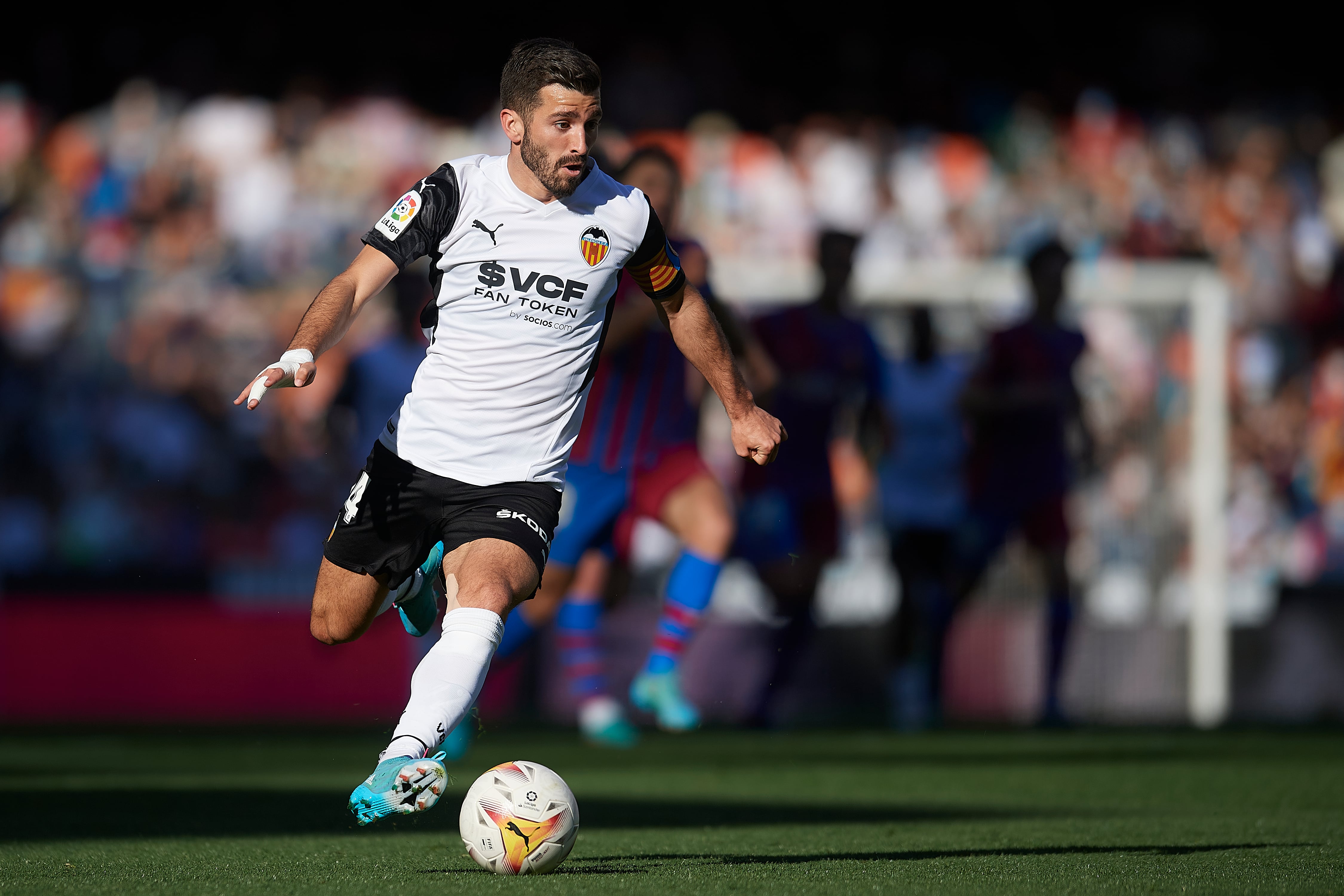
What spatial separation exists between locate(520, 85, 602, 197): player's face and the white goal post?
22.6ft

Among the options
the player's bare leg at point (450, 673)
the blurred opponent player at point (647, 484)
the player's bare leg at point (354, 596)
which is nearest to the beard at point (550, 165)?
the player's bare leg at point (450, 673)

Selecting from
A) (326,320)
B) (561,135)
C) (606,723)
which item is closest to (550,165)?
(561,135)

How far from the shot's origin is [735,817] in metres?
6.21

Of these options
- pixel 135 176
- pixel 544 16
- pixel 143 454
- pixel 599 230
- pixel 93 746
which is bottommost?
pixel 93 746

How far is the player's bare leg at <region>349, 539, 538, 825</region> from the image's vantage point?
4191 mm

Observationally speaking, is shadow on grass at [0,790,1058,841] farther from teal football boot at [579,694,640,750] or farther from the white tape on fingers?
teal football boot at [579,694,640,750]

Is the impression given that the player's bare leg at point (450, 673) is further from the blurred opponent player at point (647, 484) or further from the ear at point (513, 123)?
the blurred opponent player at point (647, 484)

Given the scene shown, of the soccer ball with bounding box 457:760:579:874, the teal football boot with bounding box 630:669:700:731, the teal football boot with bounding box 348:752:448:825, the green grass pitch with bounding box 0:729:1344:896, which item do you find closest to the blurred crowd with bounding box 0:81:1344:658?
the green grass pitch with bounding box 0:729:1344:896

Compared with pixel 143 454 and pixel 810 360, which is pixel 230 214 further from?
pixel 810 360

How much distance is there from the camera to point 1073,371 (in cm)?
1074

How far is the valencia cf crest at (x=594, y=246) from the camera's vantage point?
5125 millimetres

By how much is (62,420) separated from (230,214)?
3599 mm

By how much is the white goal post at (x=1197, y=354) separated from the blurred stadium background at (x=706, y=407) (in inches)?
1.4

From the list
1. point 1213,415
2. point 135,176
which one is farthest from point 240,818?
point 135,176
